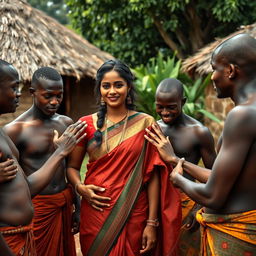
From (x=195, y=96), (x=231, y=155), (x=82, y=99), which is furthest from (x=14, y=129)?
(x=82, y=99)

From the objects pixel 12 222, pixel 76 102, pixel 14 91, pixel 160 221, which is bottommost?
pixel 76 102

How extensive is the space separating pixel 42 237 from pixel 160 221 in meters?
0.92

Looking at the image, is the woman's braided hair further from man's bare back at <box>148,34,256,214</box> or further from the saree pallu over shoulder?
the saree pallu over shoulder

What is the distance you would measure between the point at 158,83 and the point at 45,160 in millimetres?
7374

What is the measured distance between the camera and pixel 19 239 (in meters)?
2.48

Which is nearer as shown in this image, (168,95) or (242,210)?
(242,210)

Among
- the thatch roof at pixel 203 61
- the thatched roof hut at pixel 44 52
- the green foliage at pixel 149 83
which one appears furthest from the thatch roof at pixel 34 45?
the thatch roof at pixel 203 61

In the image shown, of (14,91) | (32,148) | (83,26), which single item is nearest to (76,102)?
(83,26)

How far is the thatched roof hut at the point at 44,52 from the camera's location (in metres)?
9.02

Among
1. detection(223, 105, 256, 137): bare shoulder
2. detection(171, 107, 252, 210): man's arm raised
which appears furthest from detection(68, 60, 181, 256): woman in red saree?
detection(223, 105, 256, 137): bare shoulder

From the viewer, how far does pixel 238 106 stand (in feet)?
7.41

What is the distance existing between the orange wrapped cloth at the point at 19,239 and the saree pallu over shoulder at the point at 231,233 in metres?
1.01

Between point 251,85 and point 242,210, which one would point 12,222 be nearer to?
point 242,210

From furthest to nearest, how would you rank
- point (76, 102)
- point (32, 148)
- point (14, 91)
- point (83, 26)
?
1. point (83, 26)
2. point (76, 102)
3. point (32, 148)
4. point (14, 91)
